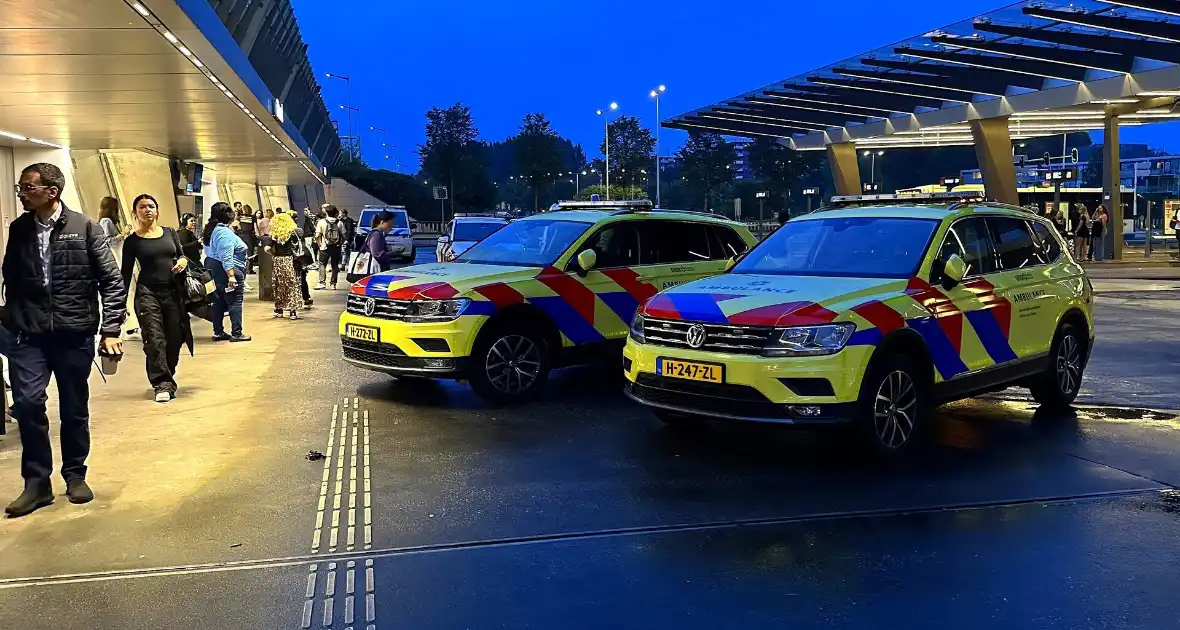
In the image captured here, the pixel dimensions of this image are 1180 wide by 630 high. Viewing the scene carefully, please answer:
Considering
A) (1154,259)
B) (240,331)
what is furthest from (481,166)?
(240,331)

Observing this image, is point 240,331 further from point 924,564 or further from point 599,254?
→ point 924,564

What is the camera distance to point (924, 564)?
486 cm

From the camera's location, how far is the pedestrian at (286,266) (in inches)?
647

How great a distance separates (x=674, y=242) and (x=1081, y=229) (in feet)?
83.3

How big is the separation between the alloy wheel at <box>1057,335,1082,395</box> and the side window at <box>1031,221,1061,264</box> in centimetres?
66

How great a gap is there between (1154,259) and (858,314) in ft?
105

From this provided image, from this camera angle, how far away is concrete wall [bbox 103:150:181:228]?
84.5 feet

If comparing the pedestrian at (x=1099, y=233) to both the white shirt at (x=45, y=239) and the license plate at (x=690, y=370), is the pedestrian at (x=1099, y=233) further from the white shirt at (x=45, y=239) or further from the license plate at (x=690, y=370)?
the white shirt at (x=45, y=239)

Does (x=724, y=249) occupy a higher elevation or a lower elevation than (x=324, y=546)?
higher

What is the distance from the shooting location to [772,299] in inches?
268

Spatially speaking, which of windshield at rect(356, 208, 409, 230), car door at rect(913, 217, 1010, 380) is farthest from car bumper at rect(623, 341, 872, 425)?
windshield at rect(356, 208, 409, 230)

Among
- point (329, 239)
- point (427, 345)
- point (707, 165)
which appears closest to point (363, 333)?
point (427, 345)

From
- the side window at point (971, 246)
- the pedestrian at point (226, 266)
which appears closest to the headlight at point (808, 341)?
the side window at point (971, 246)

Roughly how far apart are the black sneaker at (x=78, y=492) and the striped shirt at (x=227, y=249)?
23.5 ft
